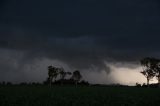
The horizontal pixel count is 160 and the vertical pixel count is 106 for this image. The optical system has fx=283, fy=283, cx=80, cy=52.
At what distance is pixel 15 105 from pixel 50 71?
15674cm

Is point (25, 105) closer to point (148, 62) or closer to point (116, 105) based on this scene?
point (116, 105)

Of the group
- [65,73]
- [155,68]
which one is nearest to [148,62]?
[155,68]

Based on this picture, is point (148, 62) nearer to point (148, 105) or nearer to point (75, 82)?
point (75, 82)

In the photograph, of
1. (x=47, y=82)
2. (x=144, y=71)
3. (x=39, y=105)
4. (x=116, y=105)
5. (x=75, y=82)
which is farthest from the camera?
(x=75, y=82)

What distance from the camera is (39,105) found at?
86.2 feet

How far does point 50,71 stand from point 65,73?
11713 mm

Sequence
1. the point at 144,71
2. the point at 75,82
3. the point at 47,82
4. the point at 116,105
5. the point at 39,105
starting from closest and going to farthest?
1. the point at 39,105
2. the point at 116,105
3. the point at 144,71
4. the point at 47,82
5. the point at 75,82

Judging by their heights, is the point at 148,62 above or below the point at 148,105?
above

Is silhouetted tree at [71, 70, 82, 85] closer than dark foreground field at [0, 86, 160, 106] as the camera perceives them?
No

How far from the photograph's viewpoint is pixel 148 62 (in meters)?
162

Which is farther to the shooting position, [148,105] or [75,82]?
[75,82]

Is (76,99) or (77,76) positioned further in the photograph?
(77,76)

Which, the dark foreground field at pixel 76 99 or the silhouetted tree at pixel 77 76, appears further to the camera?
the silhouetted tree at pixel 77 76

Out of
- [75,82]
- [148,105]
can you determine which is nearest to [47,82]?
[75,82]
